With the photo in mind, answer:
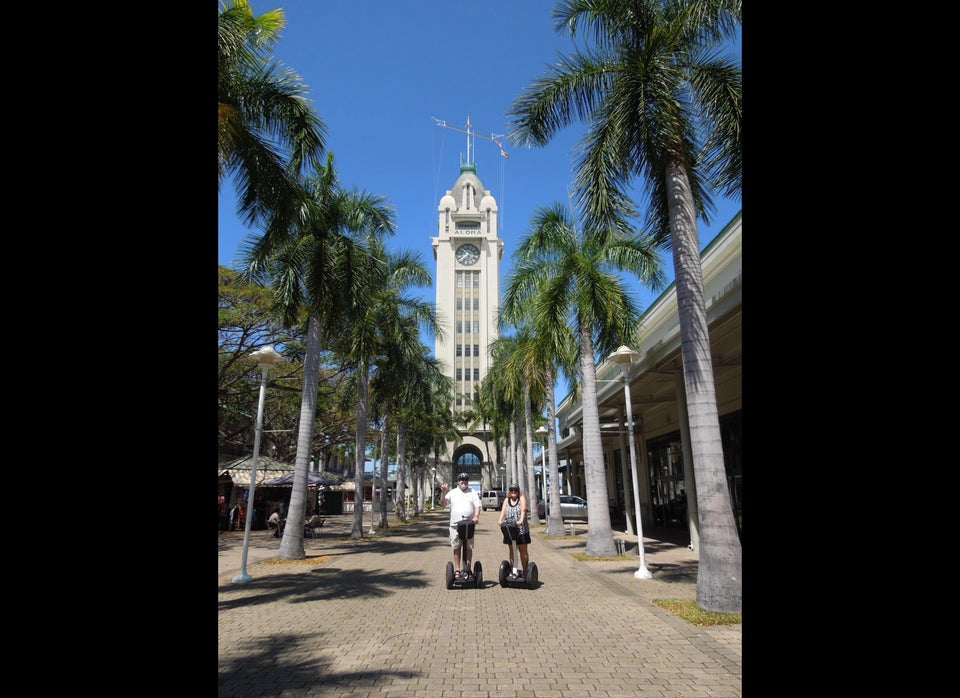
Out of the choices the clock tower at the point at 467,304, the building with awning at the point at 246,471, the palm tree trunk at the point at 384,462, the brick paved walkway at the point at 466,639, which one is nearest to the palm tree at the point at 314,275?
the brick paved walkway at the point at 466,639

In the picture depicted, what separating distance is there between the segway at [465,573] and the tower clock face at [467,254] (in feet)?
244

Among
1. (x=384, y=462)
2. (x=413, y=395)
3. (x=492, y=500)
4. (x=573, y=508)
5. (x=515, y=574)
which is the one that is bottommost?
(x=515, y=574)

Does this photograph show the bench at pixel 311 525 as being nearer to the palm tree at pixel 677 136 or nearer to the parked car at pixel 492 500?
the palm tree at pixel 677 136

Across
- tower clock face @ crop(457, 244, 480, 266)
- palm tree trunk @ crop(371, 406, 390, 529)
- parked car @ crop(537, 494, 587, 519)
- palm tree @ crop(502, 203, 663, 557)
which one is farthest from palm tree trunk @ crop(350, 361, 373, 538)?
tower clock face @ crop(457, 244, 480, 266)

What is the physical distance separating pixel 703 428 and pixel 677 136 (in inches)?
174

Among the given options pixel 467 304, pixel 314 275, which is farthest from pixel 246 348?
pixel 467 304

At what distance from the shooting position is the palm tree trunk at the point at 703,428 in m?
8.09

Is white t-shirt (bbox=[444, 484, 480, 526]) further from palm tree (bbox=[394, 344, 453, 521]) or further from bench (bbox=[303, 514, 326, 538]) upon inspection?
palm tree (bbox=[394, 344, 453, 521])

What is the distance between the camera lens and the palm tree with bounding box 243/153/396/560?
15648mm

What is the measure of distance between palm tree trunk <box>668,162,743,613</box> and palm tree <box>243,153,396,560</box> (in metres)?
8.97

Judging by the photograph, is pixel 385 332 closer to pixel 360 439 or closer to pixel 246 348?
pixel 360 439

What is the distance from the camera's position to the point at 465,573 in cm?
1042
